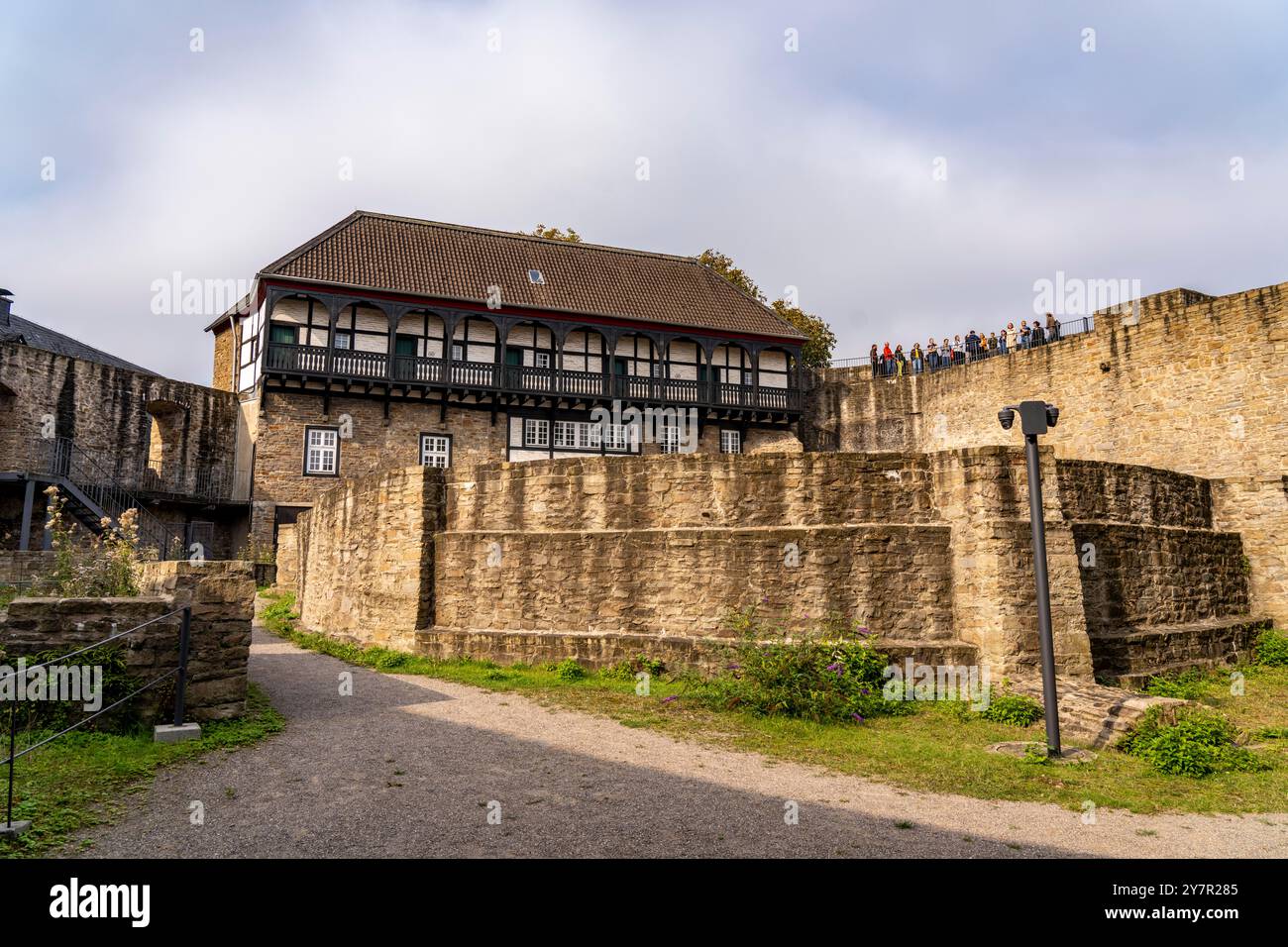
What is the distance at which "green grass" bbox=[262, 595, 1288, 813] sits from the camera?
259 inches

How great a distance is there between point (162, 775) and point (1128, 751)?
29.5 ft

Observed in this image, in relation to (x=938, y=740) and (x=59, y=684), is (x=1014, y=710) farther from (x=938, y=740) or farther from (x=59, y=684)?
(x=59, y=684)

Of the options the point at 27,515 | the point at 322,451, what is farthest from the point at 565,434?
the point at 27,515

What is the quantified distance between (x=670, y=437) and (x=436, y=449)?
9.10m

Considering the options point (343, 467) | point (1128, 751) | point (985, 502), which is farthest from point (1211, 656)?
point (343, 467)

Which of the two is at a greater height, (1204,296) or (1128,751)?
(1204,296)

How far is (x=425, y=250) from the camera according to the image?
30.4m

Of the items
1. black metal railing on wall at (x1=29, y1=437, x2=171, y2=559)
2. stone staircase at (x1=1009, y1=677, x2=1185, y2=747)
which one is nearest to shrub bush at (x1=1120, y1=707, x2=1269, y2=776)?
stone staircase at (x1=1009, y1=677, x2=1185, y2=747)

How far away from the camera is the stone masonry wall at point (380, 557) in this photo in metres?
13.3

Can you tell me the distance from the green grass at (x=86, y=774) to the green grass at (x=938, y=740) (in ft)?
13.0

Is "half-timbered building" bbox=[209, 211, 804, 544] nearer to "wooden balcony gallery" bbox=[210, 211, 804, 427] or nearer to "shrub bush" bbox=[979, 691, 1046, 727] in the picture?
"wooden balcony gallery" bbox=[210, 211, 804, 427]
